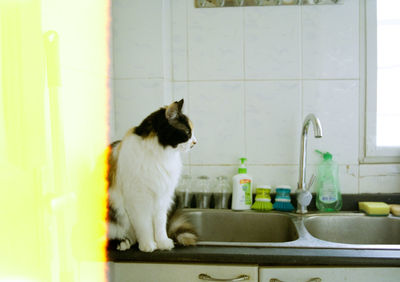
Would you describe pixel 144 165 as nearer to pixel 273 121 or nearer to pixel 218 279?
pixel 218 279

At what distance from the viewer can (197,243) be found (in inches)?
54.0

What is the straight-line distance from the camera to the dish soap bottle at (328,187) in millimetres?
1797

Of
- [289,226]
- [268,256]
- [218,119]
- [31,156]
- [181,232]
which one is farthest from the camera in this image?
[218,119]

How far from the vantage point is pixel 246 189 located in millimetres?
1806

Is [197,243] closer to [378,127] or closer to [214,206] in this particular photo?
[214,206]

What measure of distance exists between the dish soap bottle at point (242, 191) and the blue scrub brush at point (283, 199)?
14 centimetres

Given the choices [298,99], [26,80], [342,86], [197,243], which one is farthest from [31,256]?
[342,86]

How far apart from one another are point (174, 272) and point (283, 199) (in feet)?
2.45

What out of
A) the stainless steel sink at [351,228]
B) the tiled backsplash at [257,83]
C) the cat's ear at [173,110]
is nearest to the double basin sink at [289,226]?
the stainless steel sink at [351,228]

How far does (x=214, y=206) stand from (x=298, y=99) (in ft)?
2.34

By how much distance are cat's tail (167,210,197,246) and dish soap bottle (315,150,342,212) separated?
2.42ft

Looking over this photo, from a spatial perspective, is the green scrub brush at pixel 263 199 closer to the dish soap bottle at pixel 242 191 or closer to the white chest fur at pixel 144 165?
the dish soap bottle at pixel 242 191

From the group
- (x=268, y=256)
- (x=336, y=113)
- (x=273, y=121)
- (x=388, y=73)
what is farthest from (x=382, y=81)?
(x=268, y=256)

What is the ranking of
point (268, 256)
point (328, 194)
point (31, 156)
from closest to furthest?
1. point (31, 156)
2. point (268, 256)
3. point (328, 194)
